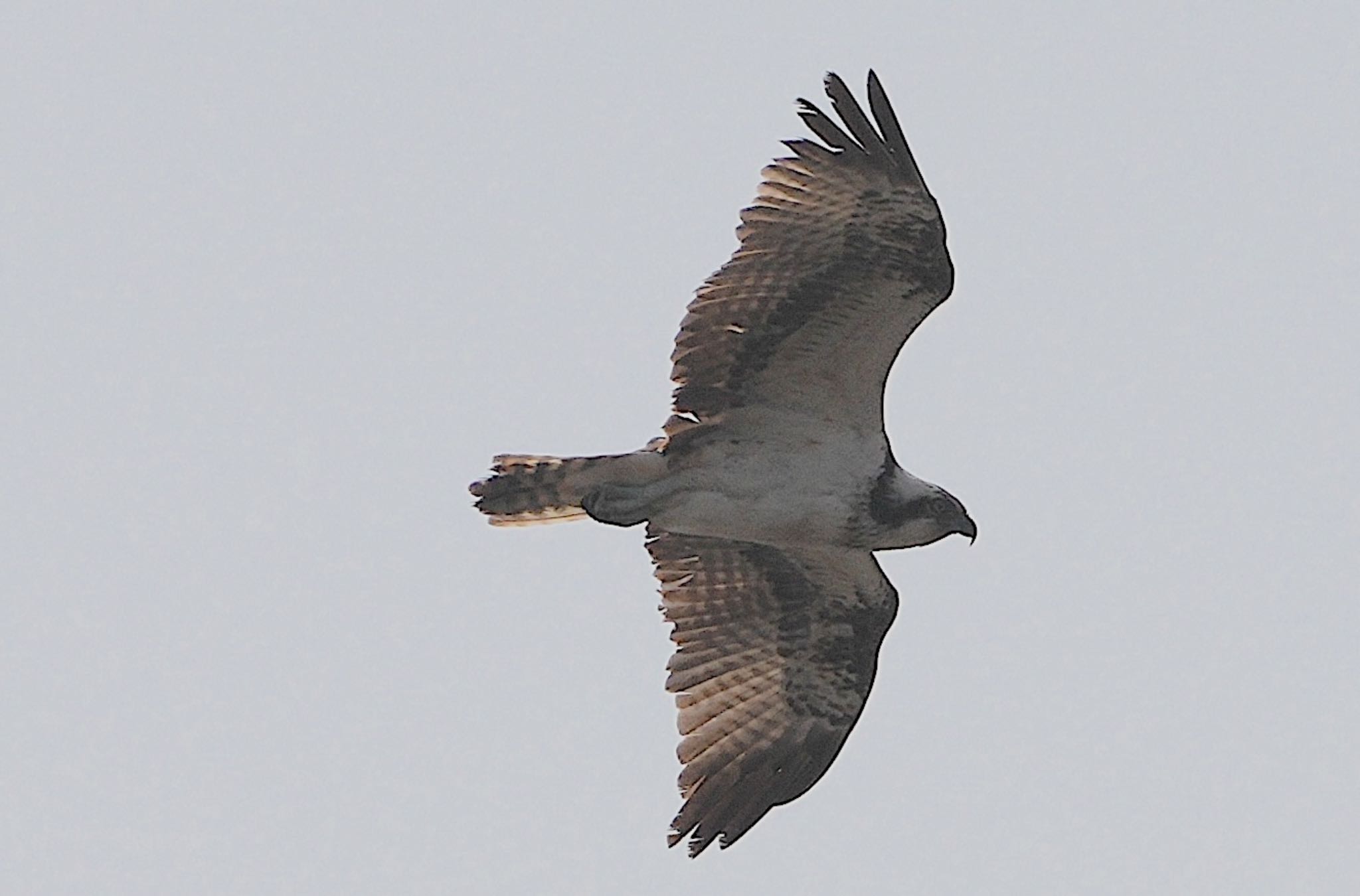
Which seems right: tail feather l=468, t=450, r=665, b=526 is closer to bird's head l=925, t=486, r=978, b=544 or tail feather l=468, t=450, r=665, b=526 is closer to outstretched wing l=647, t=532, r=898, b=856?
outstretched wing l=647, t=532, r=898, b=856

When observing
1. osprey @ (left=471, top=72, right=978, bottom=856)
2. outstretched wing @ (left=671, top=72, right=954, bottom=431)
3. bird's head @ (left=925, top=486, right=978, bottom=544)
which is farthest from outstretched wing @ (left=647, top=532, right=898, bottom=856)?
outstretched wing @ (left=671, top=72, right=954, bottom=431)

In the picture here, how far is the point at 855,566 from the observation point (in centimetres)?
1216

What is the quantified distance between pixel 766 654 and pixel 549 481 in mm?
1629

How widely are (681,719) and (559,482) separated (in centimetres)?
154

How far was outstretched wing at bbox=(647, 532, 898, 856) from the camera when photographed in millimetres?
12219

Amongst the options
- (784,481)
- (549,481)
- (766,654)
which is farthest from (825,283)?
(766,654)

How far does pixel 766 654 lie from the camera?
12469 millimetres

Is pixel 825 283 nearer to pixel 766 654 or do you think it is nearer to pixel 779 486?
pixel 779 486

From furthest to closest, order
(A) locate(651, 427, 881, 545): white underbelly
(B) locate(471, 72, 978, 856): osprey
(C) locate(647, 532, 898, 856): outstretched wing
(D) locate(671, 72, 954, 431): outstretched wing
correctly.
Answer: (C) locate(647, 532, 898, 856): outstretched wing
(A) locate(651, 427, 881, 545): white underbelly
(B) locate(471, 72, 978, 856): osprey
(D) locate(671, 72, 954, 431): outstretched wing

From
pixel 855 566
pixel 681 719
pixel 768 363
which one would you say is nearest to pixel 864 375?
pixel 768 363

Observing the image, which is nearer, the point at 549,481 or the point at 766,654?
the point at 549,481

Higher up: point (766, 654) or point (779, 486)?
point (779, 486)

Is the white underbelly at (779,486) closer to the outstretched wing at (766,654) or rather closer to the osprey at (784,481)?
the osprey at (784,481)

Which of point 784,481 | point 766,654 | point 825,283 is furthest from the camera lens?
point 766,654
